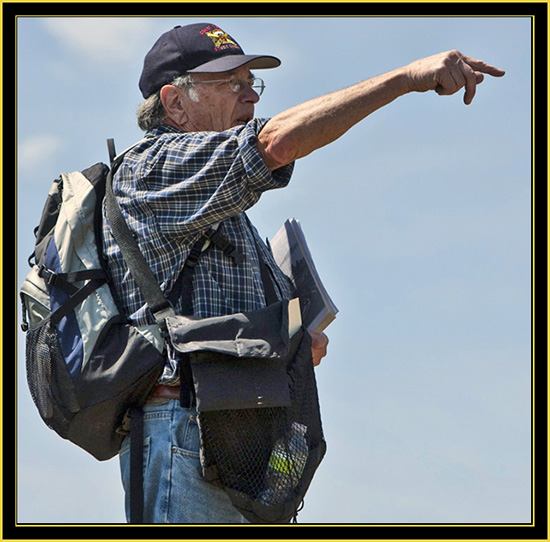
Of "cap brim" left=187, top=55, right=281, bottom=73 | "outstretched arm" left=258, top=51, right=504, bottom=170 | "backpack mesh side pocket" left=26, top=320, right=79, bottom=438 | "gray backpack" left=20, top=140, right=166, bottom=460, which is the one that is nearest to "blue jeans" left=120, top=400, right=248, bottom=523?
"gray backpack" left=20, top=140, right=166, bottom=460

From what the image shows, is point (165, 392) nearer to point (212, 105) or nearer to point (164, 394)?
point (164, 394)

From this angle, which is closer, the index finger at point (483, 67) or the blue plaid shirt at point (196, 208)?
the index finger at point (483, 67)

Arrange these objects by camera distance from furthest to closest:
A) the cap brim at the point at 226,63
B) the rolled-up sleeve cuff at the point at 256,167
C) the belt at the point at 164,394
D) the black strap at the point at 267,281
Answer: the cap brim at the point at 226,63, the black strap at the point at 267,281, the belt at the point at 164,394, the rolled-up sleeve cuff at the point at 256,167

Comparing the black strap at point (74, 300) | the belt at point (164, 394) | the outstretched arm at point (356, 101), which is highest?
the outstretched arm at point (356, 101)

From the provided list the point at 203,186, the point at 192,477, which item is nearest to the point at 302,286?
the point at 203,186

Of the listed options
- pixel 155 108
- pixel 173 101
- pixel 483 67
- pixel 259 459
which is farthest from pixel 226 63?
pixel 259 459

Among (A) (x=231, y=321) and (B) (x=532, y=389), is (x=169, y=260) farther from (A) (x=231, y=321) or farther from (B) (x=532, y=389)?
(B) (x=532, y=389)

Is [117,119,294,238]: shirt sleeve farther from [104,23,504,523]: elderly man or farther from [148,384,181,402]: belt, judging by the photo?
[148,384,181,402]: belt

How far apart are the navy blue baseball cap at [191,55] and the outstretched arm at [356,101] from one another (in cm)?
94

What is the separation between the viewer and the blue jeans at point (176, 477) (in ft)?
→ 12.0

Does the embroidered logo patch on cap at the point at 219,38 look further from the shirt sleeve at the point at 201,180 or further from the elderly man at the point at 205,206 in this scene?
the shirt sleeve at the point at 201,180

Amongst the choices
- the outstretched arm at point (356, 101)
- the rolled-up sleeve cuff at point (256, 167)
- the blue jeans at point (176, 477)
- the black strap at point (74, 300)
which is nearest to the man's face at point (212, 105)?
the rolled-up sleeve cuff at point (256, 167)

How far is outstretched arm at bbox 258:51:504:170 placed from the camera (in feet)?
11.4

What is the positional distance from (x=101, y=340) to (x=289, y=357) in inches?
32.3
